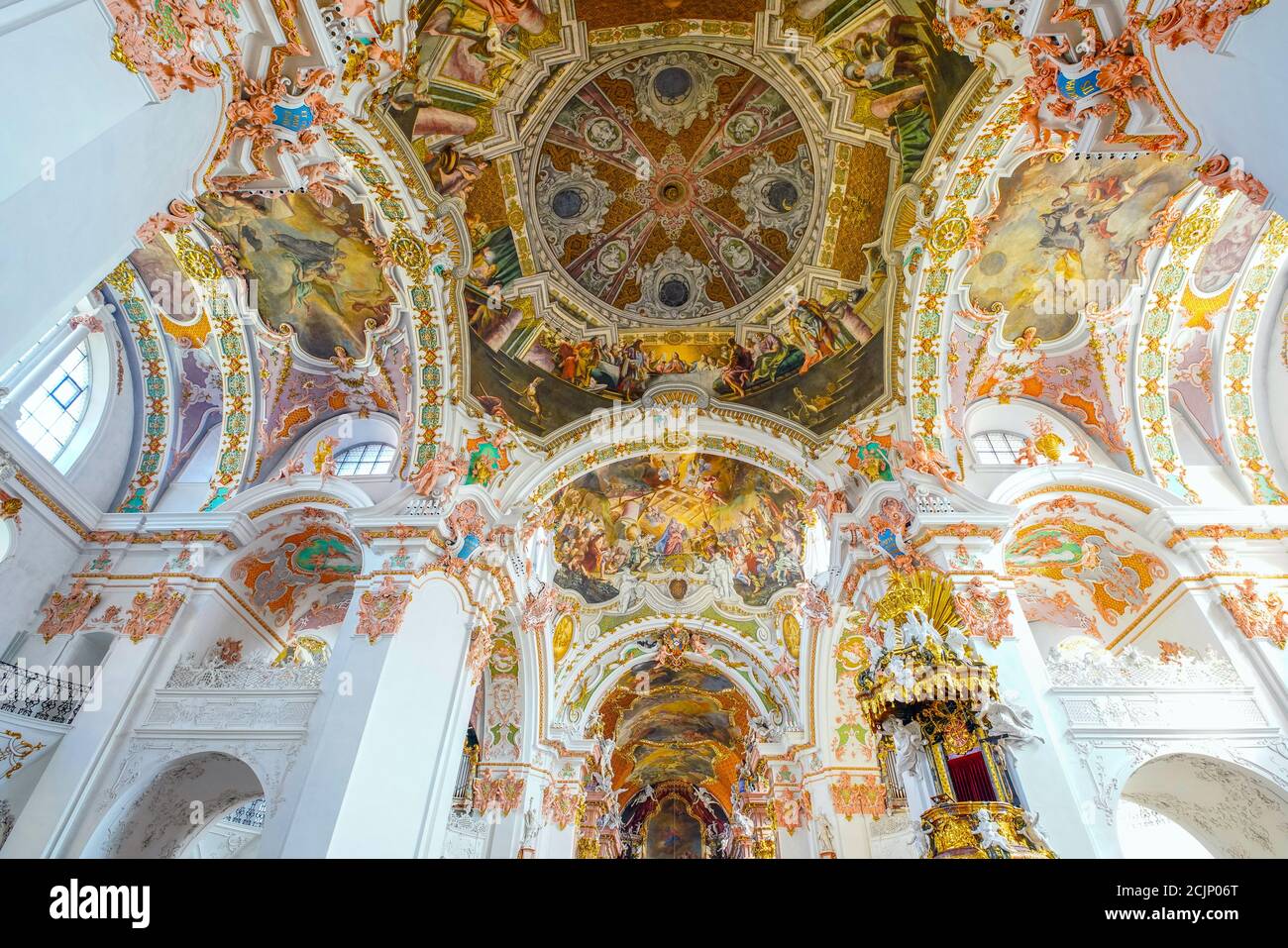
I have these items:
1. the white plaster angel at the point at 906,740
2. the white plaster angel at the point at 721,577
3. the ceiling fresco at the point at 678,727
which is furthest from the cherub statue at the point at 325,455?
the ceiling fresco at the point at 678,727

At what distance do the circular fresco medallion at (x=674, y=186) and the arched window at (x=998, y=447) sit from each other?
5.54 m

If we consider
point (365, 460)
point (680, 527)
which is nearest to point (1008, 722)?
point (680, 527)

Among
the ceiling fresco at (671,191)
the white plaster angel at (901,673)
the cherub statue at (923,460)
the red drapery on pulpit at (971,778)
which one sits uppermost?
the ceiling fresco at (671,191)

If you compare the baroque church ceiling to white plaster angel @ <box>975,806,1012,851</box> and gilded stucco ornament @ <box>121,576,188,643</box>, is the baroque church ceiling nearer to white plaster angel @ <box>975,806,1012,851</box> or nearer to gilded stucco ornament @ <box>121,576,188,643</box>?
gilded stucco ornament @ <box>121,576,188,643</box>

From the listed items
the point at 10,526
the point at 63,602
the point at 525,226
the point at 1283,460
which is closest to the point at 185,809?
the point at 63,602

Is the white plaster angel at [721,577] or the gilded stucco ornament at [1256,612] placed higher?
the white plaster angel at [721,577]

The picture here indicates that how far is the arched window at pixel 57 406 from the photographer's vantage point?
10.7 metres

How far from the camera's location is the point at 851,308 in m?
12.2

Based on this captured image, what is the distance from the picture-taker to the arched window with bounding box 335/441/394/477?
1296 cm

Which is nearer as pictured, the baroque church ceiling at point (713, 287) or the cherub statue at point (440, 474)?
the baroque church ceiling at point (713, 287)

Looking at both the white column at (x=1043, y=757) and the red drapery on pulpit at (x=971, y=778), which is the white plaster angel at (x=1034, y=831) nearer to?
the white column at (x=1043, y=757)

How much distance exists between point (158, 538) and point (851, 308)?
14013 mm

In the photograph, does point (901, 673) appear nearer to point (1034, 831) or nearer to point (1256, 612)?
point (1034, 831)

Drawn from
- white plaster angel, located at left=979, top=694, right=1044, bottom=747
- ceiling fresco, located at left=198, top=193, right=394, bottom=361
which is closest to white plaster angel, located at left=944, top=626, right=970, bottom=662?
white plaster angel, located at left=979, top=694, right=1044, bottom=747
